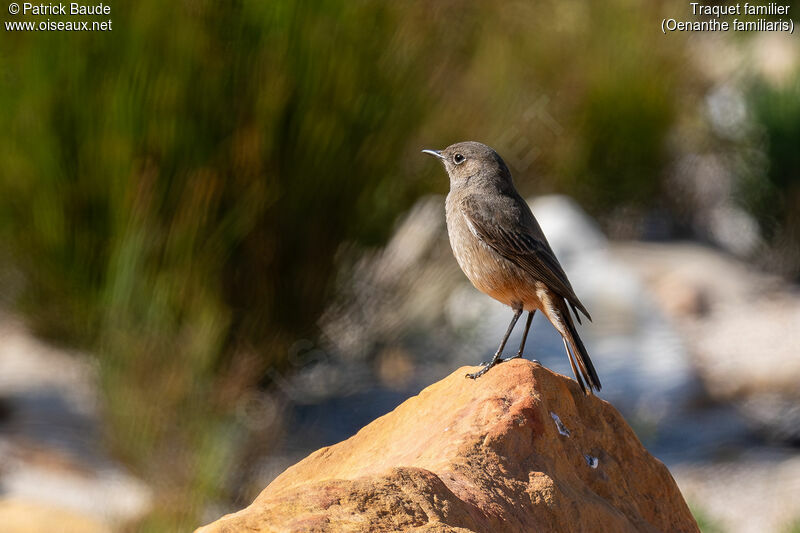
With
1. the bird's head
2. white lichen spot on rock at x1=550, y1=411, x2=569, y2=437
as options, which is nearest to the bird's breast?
the bird's head

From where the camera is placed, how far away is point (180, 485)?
5.20 m

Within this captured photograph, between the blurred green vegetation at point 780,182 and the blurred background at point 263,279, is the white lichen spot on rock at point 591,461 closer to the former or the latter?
the blurred background at point 263,279

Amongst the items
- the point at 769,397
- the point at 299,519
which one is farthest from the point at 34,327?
the point at 769,397

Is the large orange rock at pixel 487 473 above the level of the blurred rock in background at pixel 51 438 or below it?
below

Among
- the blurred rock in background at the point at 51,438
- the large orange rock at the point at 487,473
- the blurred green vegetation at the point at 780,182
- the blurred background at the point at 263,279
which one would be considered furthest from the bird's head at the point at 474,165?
the blurred green vegetation at the point at 780,182

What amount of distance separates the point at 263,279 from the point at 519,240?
296cm

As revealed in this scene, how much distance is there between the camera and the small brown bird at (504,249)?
393 cm

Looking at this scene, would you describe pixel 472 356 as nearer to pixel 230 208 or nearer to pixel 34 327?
pixel 230 208

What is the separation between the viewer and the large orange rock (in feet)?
7.38

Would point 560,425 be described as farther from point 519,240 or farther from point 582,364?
point 519,240

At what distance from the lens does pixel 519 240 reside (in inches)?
160

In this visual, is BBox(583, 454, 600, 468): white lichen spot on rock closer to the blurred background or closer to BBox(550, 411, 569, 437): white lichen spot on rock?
BBox(550, 411, 569, 437): white lichen spot on rock

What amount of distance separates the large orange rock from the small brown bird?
0.51m

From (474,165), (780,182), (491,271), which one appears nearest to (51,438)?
(474,165)
